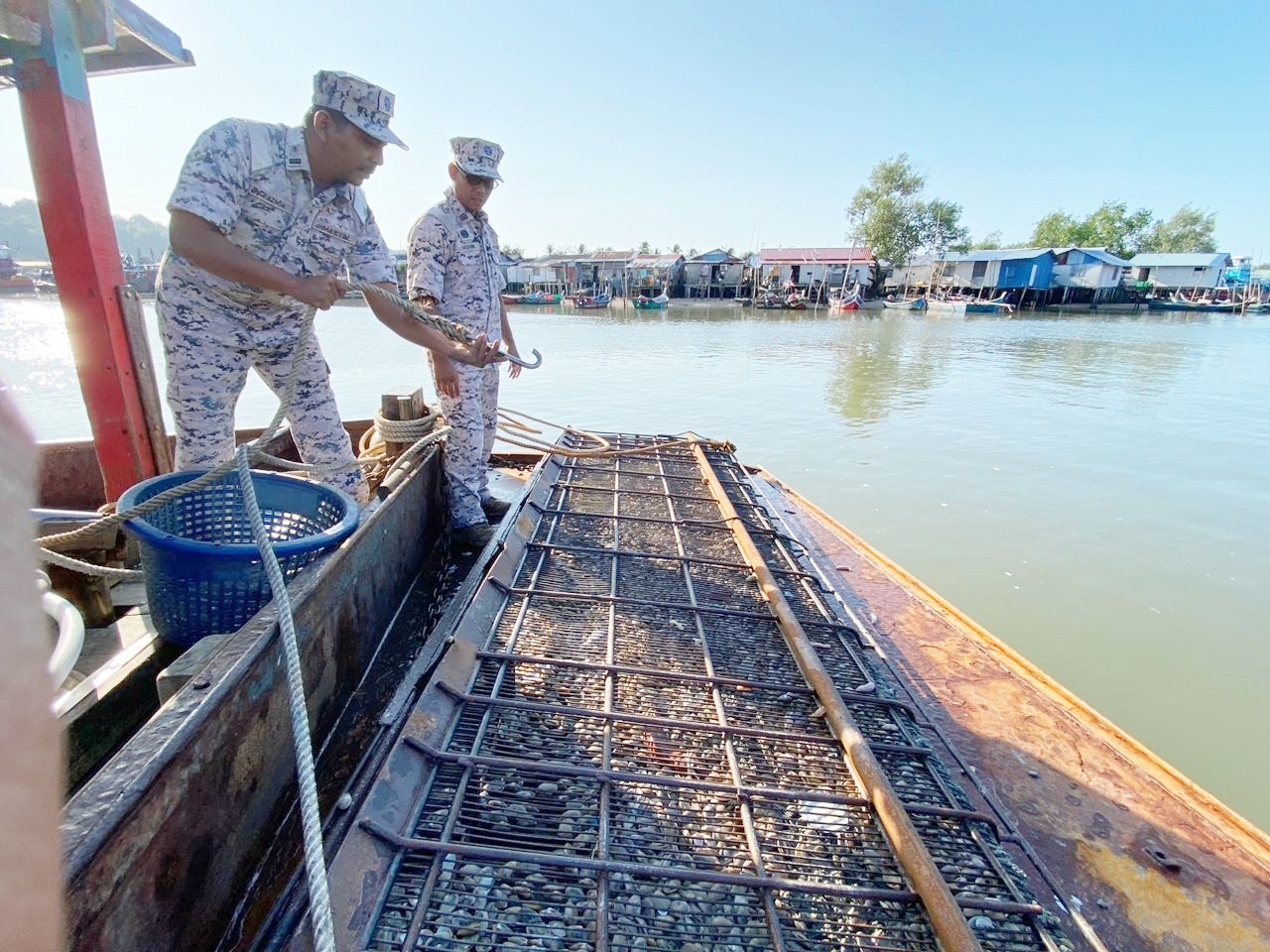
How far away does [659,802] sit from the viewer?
1804 mm

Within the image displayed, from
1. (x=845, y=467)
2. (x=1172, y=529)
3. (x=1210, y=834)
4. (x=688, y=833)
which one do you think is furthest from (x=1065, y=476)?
A: (x=688, y=833)

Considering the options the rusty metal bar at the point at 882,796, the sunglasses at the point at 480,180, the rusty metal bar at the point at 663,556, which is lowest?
the rusty metal bar at the point at 663,556

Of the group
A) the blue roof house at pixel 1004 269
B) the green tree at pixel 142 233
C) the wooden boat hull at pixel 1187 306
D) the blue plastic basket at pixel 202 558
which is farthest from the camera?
the green tree at pixel 142 233

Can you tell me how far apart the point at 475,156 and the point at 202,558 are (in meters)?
2.42

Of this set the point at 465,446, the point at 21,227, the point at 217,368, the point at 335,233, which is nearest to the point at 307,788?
the point at 217,368

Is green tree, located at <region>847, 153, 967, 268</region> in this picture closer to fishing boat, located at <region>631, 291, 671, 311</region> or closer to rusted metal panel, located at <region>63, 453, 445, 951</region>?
fishing boat, located at <region>631, 291, 671, 311</region>

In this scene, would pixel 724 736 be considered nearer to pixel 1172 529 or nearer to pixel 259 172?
pixel 259 172

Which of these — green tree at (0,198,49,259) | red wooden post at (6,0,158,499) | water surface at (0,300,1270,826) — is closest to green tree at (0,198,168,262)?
green tree at (0,198,49,259)

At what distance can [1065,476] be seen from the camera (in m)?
8.12

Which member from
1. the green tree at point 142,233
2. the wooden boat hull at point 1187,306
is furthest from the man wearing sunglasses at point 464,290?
the green tree at point 142,233

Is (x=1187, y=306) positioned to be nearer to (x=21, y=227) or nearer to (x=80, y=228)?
(x=80, y=228)

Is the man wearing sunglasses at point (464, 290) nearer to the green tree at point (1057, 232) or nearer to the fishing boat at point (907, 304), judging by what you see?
the fishing boat at point (907, 304)

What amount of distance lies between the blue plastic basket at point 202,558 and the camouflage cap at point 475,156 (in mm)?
1885

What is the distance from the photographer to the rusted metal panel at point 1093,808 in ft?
5.91
